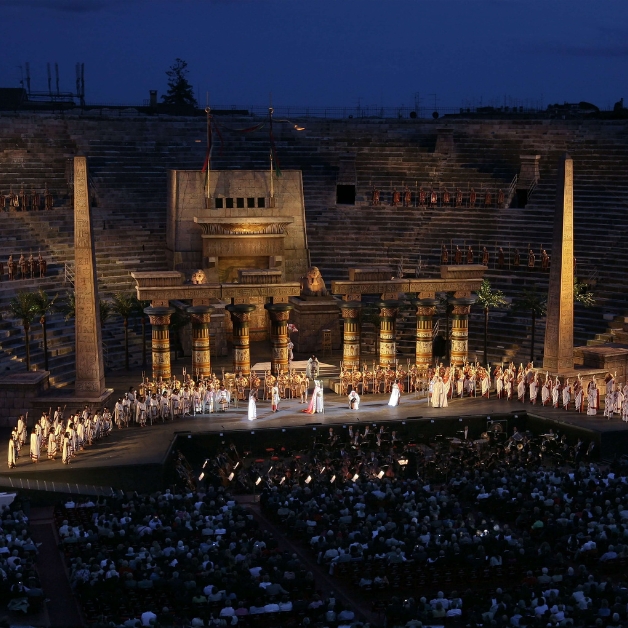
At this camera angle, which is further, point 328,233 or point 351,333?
point 328,233

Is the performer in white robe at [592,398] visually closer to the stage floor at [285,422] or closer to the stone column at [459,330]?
the stage floor at [285,422]

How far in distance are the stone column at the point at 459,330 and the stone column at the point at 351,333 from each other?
155 inches

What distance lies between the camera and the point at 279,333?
5203cm

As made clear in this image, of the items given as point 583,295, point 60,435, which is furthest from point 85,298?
point 583,295

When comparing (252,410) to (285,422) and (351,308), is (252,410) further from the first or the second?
(351,308)

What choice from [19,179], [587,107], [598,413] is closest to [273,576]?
[598,413]

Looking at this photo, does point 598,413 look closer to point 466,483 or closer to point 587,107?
point 466,483

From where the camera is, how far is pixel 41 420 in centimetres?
4178

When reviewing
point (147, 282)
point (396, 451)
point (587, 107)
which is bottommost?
point (396, 451)

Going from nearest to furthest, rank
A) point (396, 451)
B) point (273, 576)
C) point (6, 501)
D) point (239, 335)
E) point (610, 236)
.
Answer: point (273, 576)
point (6, 501)
point (396, 451)
point (239, 335)
point (610, 236)

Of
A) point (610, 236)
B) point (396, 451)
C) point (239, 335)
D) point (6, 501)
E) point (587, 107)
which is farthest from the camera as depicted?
point (587, 107)

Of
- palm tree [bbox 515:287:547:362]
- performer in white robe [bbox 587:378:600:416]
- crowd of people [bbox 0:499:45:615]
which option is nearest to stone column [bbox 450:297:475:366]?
palm tree [bbox 515:287:547:362]

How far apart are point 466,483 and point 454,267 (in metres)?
16.3

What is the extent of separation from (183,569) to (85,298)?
1670 centimetres
